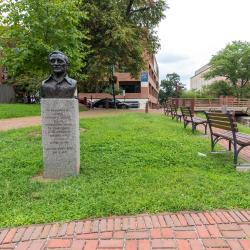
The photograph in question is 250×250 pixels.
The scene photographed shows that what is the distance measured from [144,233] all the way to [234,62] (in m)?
46.6

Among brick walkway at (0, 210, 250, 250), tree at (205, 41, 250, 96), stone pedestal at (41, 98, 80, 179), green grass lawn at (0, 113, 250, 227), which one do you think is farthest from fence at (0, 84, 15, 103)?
brick walkway at (0, 210, 250, 250)

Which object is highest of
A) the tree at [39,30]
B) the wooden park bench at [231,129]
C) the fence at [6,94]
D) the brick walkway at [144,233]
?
the tree at [39,30]

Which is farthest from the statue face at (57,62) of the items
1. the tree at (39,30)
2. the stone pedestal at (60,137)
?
the tree at (39,30)

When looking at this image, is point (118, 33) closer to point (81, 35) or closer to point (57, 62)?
point (81, 35)

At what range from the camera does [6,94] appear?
38.9m

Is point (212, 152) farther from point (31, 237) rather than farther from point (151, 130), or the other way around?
point (31, 237)

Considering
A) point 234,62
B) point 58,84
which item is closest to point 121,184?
point 58,84

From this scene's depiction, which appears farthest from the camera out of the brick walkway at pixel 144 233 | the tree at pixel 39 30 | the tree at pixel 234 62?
the tree at pixel 234 62

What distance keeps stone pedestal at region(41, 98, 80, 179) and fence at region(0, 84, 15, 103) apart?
1375 inches

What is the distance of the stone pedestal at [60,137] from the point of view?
555 centimetres

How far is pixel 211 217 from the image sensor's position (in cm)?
391

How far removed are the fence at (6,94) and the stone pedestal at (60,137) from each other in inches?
1375

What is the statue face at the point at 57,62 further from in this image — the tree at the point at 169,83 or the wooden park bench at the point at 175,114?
the tree at the point at 169,83

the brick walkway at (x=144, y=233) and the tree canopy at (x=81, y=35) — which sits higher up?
the tree canopy at (x=81, y=35)
